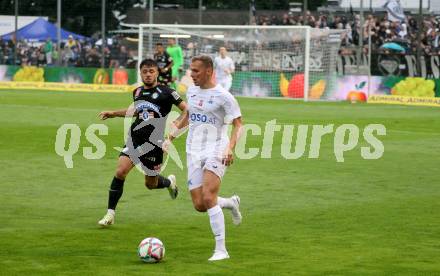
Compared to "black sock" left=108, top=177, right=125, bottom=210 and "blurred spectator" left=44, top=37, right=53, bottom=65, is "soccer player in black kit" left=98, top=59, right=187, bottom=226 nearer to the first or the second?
"black sock" left=108, top=177, right=125, bottom=210

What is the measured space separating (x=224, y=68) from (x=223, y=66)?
0.31 ft

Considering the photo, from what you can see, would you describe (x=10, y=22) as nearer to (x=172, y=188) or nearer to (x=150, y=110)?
(x=172, y=188)

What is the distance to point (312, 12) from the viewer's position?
158ft

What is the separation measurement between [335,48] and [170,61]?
9984 millimetres

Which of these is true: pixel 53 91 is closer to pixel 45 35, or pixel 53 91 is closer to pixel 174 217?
pixel 45 35

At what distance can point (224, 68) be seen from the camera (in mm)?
39281

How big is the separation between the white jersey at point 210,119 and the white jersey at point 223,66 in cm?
2856

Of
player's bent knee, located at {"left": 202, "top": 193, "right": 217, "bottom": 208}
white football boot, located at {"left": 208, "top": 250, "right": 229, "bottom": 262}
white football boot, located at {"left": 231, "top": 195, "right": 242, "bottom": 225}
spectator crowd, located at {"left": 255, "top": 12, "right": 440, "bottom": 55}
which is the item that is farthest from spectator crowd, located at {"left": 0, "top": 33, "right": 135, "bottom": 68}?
white football boot, located at {"left": 208, "top": 250, "right": 229, "bottom": 262}

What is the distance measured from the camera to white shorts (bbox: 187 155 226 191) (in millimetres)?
10469

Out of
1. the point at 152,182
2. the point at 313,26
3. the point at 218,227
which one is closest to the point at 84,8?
the point at 313,26

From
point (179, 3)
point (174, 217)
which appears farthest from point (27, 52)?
point (174, 217)

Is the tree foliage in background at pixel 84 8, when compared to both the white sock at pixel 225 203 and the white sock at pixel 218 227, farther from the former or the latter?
the white sock at pixel 218 227

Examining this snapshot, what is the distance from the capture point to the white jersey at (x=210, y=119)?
1057cm

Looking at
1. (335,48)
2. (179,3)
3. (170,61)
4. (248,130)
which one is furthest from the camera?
(179,3)
